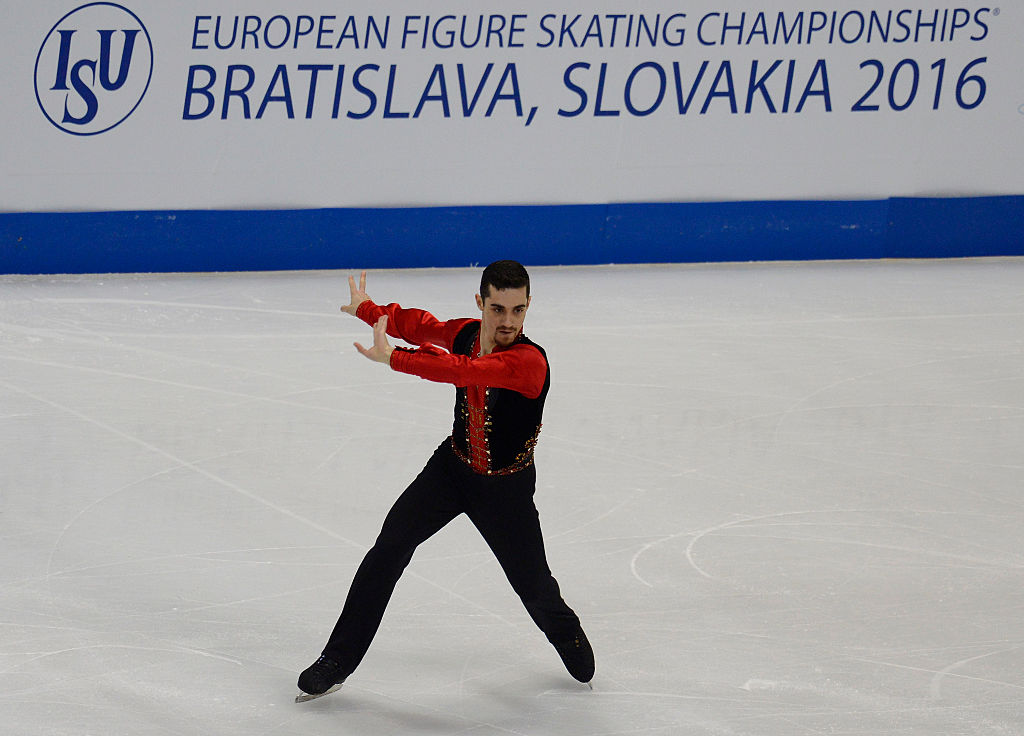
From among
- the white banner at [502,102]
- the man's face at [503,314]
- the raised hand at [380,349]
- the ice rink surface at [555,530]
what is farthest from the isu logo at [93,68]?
the raised hand at [380,349]

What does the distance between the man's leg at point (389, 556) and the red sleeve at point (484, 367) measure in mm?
339

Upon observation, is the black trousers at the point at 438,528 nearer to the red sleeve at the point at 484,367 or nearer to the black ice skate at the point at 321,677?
the black ice skate at the point at 321,677

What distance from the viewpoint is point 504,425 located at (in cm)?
292

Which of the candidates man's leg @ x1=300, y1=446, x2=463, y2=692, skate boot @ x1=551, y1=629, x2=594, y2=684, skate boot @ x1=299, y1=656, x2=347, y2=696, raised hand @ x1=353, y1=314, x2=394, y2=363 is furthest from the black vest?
skate boot @ x1=299, y1=656, x2=347, y2=696

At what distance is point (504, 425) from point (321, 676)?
0.72 meters

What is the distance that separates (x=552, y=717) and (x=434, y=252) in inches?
266

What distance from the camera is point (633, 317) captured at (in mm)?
7930

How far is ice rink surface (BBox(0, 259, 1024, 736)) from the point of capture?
317cm

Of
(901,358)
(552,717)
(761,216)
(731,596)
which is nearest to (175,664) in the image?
(552,717)

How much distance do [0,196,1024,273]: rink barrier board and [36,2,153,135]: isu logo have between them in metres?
0.66

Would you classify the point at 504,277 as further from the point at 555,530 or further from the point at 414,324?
the point at 555,530

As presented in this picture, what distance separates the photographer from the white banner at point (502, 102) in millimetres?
8820

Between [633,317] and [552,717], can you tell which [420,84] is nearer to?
[633,317]

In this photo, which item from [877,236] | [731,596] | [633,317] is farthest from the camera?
[877,236]
